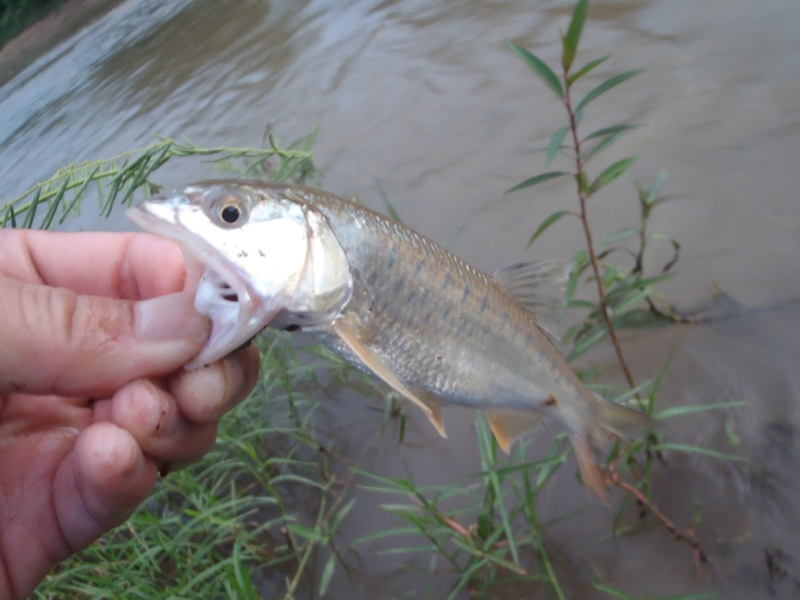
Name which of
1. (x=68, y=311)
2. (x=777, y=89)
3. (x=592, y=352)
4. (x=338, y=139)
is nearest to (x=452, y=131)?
(x=338, y=139)

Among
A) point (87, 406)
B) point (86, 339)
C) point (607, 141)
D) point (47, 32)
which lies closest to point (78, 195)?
point (87, 406)

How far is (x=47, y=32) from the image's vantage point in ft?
95.2

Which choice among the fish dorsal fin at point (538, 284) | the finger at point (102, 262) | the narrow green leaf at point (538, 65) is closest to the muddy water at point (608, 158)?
the fish dorsal fin at point (538, 284)

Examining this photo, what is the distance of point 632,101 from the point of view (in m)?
4.86

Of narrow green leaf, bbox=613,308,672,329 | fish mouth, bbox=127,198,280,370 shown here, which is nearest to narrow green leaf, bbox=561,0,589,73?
fish mouth, bbox=127,198,280,370

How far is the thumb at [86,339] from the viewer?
162 centimetres

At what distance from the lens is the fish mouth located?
5.37 feet

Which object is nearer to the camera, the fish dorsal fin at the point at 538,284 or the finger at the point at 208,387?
the finger at the point at 208,387

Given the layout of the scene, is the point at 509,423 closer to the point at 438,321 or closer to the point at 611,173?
the point at 438,321

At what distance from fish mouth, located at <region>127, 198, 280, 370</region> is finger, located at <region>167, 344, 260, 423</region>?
0.10m

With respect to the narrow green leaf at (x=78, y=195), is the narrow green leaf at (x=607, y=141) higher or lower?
lower

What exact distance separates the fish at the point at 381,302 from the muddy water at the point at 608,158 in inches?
27.5

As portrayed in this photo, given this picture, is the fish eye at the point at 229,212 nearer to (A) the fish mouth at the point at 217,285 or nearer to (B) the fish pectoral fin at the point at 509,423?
(A) the fish mouth at the point at 217,285

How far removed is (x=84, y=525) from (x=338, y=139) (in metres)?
5.44
